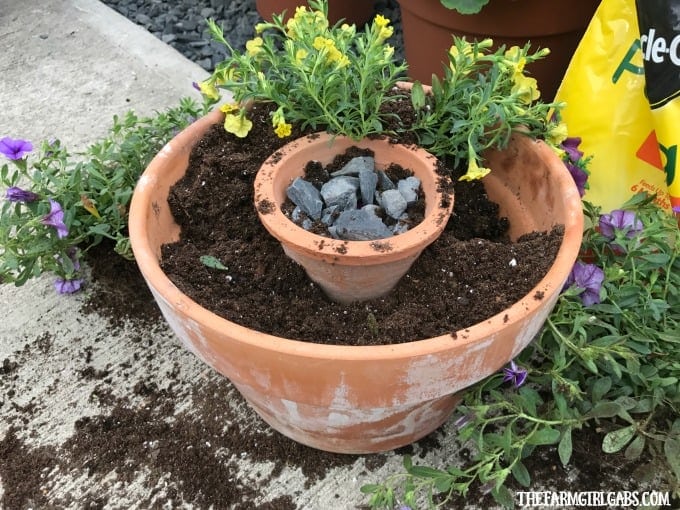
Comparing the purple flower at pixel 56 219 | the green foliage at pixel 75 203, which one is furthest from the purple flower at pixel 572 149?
the purple flower at pixel 56 219

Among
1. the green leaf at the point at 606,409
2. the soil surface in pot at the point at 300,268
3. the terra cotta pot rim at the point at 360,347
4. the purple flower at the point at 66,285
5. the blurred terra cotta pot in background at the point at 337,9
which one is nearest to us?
the terra cotta pot rim at the point at 360,347

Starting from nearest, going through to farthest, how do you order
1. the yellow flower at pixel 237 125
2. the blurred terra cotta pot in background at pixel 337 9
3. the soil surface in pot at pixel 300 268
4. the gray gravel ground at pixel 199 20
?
1. the soil surface in pot at pixel 300 268
2. the yellow flower at pixel 237 125
3. the blurred terra cotta pot in background at pixel 337 9
4. the gray gravel ground at pixel 199 20

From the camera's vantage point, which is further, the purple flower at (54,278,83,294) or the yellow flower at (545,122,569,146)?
the purple flower at (54,278,83,294)

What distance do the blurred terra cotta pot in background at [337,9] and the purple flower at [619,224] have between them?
1644mm

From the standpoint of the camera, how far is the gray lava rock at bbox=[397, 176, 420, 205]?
4.11 feet

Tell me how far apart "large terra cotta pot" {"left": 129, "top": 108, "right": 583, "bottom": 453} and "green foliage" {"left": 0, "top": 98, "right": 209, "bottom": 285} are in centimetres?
38

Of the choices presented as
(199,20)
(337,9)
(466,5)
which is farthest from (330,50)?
(199,20)

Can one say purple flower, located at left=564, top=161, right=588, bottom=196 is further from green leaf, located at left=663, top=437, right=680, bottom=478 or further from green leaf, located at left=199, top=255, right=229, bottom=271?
green leaf, located at left=199, top=255, right=229, bottom=271

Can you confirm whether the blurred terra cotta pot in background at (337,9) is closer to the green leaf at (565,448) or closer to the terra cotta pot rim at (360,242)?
the terra cotta pot rim at (360,242)

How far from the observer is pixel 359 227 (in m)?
1.18

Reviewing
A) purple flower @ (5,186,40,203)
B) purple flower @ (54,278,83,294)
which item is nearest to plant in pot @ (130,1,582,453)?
purple flower @ (5,186,40,203)

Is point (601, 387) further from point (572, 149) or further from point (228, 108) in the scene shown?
point (228, 108)

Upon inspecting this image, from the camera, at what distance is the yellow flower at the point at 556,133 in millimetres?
1331

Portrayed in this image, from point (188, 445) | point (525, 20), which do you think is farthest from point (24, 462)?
point (525, 20)
